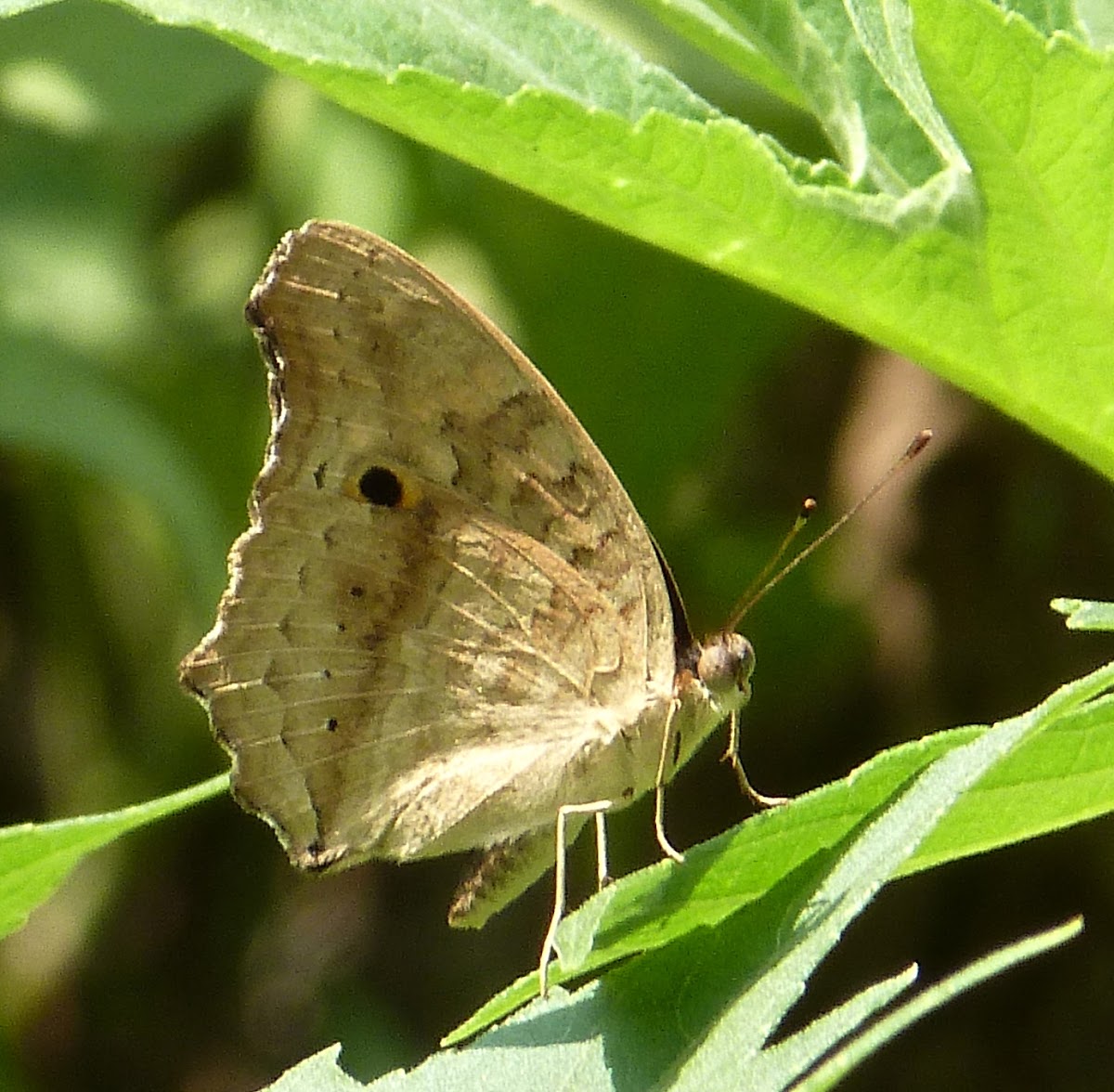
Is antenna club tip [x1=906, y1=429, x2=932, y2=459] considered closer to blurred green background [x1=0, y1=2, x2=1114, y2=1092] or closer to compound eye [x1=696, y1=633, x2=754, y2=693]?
compound eye [x1=696, y1=633, x2=754, y2=693]

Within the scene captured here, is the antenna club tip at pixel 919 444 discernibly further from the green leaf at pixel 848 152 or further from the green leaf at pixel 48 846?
the green leaf at pixel 48 846

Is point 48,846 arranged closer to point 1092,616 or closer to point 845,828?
point 845,828

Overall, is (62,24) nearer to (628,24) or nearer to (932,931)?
(628,24)

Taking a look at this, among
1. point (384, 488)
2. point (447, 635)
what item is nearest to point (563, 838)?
point (447, 635)

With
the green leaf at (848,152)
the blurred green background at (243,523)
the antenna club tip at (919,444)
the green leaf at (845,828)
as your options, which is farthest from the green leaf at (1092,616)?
the blurred green background at (243,523)

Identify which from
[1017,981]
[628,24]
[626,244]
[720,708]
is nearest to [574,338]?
[626,244]

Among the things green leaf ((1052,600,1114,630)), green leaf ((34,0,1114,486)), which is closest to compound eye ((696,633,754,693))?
green leaf ((34,0,1114,486))
